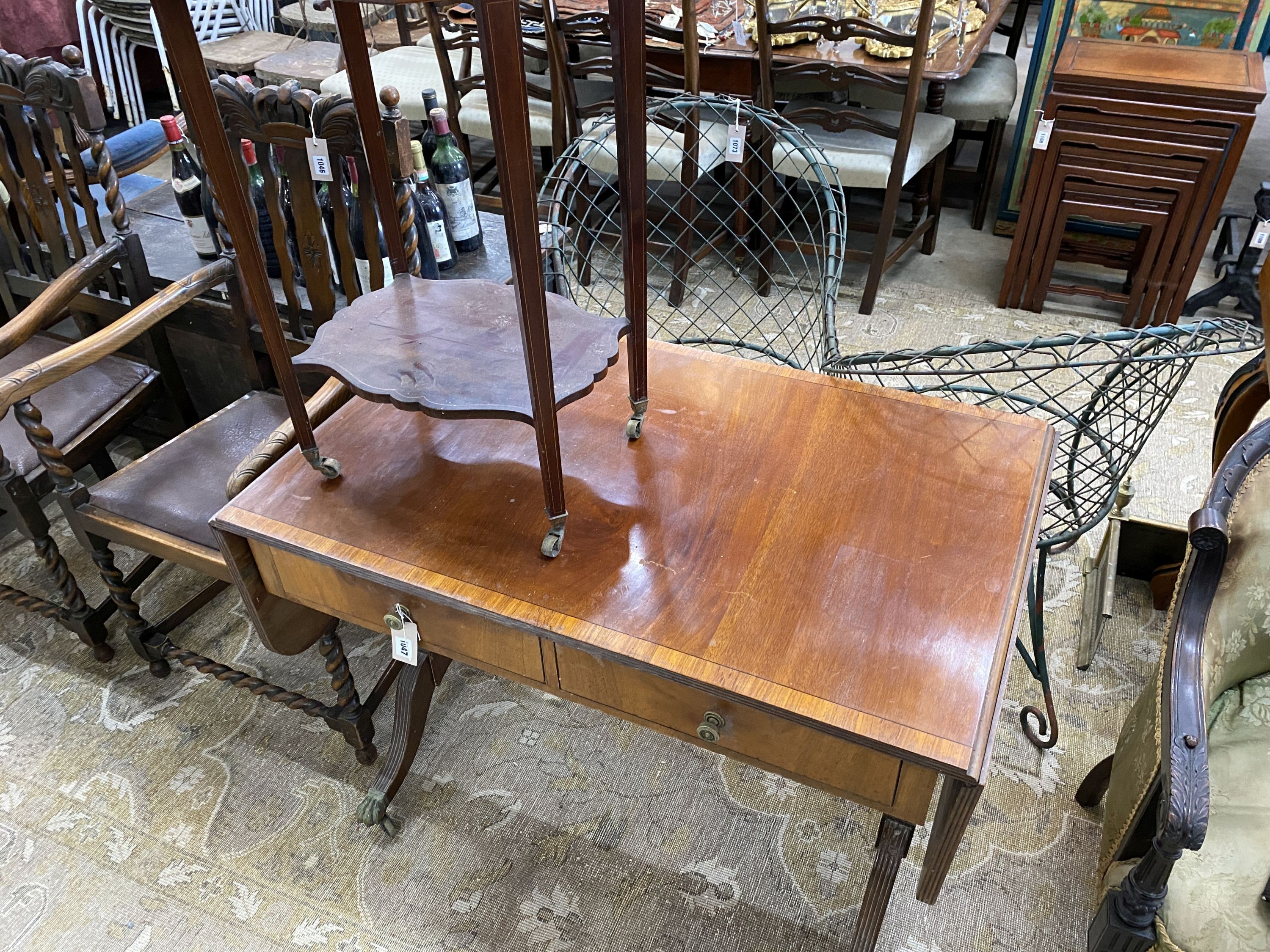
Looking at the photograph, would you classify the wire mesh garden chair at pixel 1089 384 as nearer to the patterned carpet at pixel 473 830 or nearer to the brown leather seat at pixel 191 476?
the patterned carpet at pixel 473 830

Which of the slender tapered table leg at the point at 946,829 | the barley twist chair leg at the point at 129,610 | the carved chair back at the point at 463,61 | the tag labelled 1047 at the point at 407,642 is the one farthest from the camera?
the carved chair back at the point at 463,61

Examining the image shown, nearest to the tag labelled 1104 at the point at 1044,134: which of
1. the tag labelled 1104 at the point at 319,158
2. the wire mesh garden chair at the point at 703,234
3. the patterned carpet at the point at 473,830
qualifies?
the wire mesh garden chair at the point at 703,234

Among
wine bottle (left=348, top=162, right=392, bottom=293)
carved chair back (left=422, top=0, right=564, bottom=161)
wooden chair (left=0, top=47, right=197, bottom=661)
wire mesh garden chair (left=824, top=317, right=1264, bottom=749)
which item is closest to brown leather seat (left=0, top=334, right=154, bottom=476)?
wooden chair (left=0, top=47, right=197, bottom=661)

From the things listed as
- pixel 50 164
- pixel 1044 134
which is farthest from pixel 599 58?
pixel 50 164

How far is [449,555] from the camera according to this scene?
101 centimetres

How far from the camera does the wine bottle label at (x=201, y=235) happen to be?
1829mm

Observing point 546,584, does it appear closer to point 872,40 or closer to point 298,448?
point 298,448

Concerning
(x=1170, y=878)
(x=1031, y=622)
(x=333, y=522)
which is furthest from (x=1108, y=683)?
(x=333, y=522)

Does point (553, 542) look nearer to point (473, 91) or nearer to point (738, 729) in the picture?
point (738, 729)

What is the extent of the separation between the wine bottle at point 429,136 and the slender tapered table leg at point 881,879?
140 cm

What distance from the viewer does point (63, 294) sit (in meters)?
1.61

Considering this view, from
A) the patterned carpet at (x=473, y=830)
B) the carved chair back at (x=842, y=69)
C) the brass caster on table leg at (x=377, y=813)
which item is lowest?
the patterned carpet at (x=473, y=830)

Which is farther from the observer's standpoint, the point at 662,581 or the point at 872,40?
the point at 872,40

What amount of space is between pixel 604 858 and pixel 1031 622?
0.80 meters
